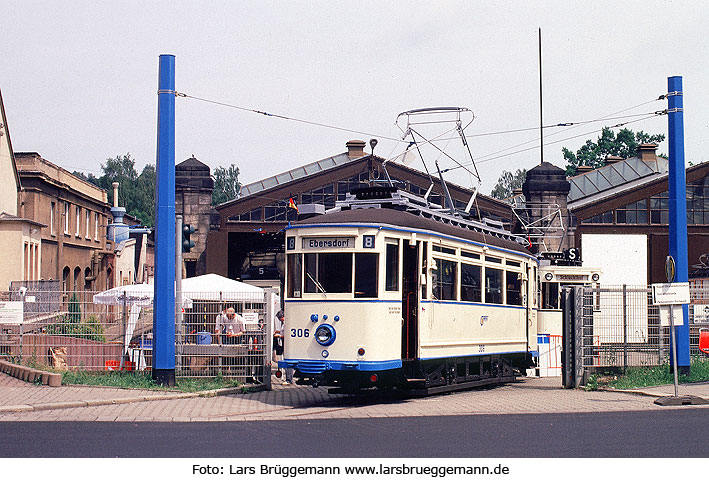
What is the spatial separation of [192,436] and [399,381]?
554 cm

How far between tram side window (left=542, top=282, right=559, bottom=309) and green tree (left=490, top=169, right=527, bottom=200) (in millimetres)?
99605

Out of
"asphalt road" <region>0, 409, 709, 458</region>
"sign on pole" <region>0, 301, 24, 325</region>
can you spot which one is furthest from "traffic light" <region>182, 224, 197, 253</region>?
"asphalt road" <region>0, 409, 709, 458</region>

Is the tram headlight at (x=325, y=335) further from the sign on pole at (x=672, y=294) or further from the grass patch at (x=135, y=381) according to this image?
the sign on pole at (x=672, y=294)

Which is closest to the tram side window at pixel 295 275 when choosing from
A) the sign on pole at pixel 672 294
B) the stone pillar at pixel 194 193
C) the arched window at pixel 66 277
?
the sign on pole at pixel 672 294

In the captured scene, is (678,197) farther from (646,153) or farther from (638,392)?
(646,153)

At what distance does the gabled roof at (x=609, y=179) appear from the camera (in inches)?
1933

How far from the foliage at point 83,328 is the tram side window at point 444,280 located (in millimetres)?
7039

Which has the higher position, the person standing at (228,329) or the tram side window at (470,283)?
the tram side window at (470,283)

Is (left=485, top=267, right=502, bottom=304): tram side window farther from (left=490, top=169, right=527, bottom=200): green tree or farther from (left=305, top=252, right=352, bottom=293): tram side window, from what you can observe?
A: (left=490, top=169, right=527, bottom=200): green tree

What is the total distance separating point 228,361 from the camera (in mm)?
19422

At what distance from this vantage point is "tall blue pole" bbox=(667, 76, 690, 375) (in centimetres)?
2025

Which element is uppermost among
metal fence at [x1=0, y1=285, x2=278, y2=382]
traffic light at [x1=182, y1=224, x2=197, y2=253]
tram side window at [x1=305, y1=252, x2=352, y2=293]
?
traffic light at [x1=182, y1=224, x2=197, y2=253]

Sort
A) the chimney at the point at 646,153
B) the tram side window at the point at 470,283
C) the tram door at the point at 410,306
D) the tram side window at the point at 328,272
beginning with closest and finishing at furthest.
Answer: the tram side window at the point at 328,272, the tram door at the point at 410,306, the tram side window at the point at 470,283, the chimney at the point at 646,153

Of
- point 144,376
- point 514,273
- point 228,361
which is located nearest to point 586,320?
point 514,273
